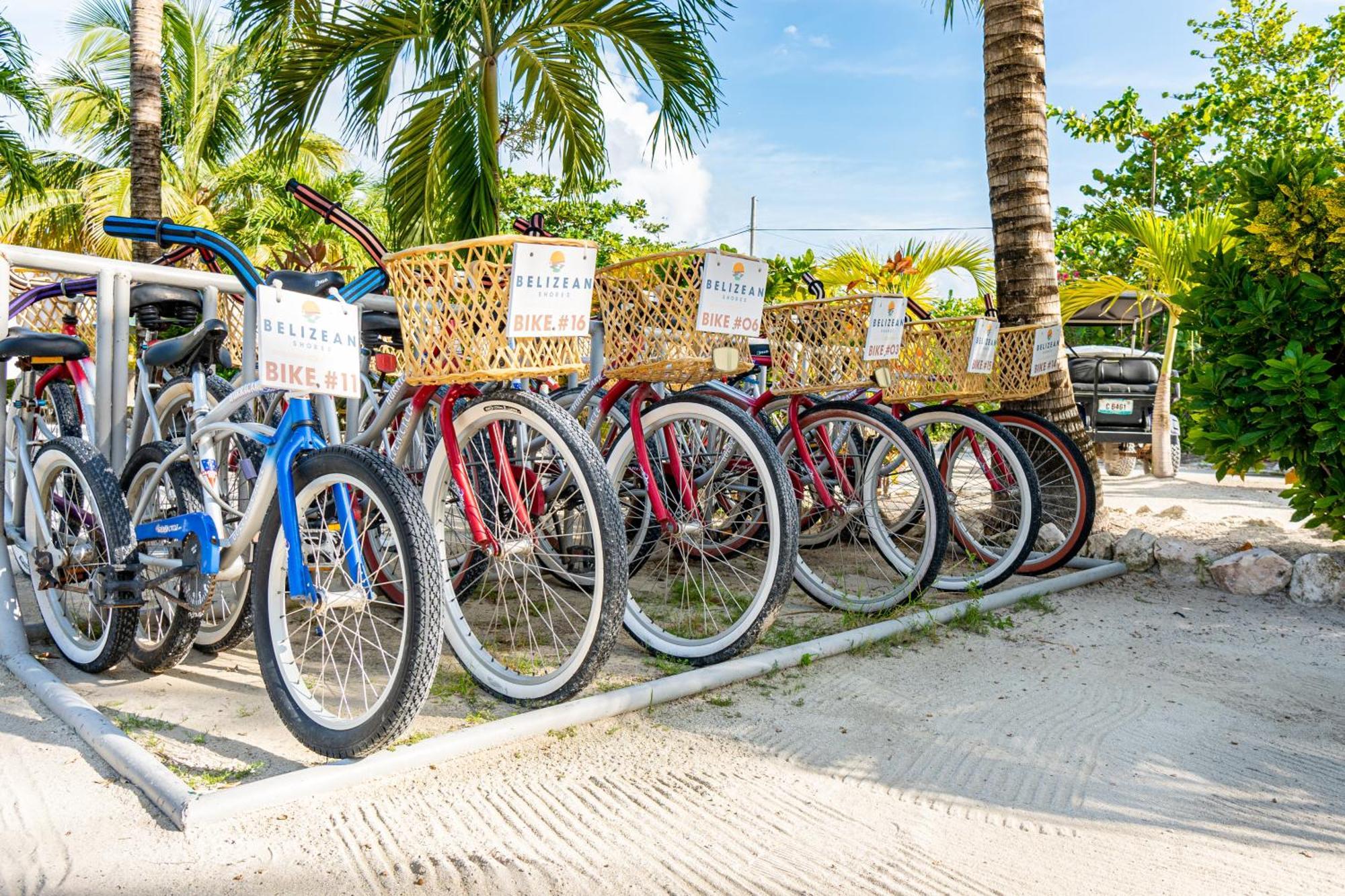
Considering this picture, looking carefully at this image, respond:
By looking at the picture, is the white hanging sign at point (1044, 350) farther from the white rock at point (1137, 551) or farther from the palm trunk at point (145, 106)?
the palm trunk at point (145, 106)

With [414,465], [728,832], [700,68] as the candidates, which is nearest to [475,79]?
[700,68]

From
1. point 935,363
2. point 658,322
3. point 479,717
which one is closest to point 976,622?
point 935,363

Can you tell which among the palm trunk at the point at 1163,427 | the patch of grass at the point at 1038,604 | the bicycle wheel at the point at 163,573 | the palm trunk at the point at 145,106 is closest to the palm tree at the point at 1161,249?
the palm trunk at the point at 1163,427

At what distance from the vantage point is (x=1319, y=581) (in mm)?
4480

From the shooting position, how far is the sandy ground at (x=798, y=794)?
1.98 m

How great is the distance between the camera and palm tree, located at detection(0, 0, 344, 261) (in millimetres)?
20906

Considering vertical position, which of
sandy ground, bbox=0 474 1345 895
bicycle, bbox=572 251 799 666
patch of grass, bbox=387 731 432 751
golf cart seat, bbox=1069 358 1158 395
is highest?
golf cart seat, bbox=1069 358 1158 395

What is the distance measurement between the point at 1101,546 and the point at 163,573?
449 centimetres

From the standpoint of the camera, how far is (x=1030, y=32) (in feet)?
17.7

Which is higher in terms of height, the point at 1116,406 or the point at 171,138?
the point at 171,138

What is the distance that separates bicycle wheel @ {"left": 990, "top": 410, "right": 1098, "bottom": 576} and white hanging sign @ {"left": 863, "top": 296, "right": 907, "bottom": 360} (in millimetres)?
993

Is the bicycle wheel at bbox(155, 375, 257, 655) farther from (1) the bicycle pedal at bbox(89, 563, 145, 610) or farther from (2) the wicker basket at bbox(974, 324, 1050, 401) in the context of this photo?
(2) the wicker basket at bbox(974, 324, 1050, 401)

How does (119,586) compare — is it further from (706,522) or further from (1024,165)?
(1024,165)

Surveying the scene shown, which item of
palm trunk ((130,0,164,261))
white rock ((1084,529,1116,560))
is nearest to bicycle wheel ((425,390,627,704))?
white rock ((1084,529,1116,560))
